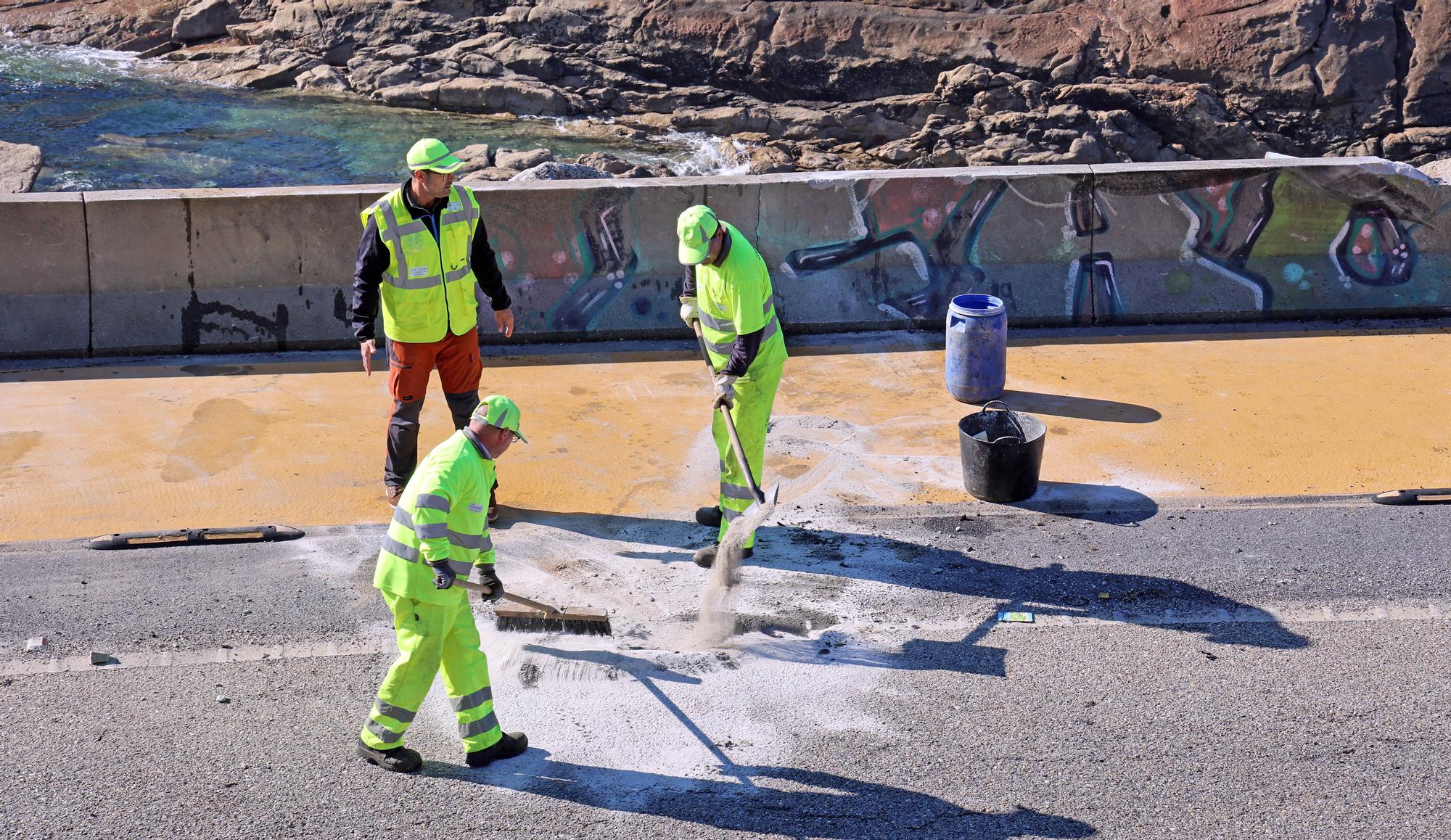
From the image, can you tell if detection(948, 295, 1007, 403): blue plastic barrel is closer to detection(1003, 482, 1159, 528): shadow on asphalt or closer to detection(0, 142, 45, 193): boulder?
detection(1003, 482, 1159, 528): shadow on asphalt

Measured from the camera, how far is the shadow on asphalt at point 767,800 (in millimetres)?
5242

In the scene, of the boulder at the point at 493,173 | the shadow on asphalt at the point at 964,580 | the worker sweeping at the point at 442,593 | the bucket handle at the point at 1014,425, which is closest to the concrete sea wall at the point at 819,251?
the bucket handle at the point at 1014,425

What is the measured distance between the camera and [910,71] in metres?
26.9

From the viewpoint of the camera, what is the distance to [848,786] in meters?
5.50

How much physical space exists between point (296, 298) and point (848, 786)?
661 centimetres

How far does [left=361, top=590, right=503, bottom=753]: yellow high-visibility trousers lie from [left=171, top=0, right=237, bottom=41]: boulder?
95.5 feet

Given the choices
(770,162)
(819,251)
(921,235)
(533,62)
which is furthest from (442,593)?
(533,62)

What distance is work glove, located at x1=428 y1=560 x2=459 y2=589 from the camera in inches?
209

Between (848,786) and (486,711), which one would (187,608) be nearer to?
(486,711)

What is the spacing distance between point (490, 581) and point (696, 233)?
2.15 m

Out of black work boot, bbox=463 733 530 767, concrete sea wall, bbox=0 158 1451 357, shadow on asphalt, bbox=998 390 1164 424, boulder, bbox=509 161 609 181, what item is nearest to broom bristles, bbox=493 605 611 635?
black work boot, bbox=463 733 530 767

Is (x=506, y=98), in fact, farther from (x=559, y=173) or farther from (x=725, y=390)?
(x=725, y=390)

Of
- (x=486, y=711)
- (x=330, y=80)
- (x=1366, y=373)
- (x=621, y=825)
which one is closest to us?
(x=621, y=825)

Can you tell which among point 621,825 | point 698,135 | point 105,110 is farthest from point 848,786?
point 105,110
